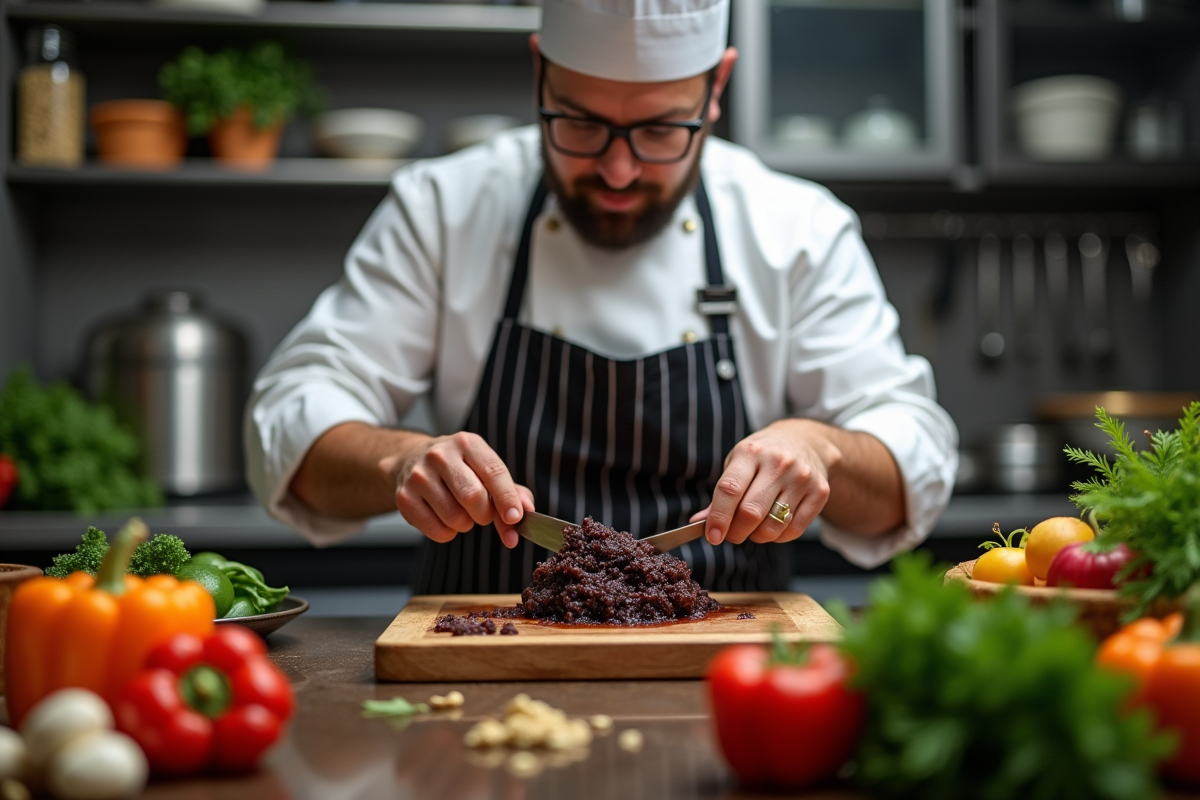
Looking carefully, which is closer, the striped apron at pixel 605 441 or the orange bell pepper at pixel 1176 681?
the orange bell pepper at pixel 1176 681

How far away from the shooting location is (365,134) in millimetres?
3176

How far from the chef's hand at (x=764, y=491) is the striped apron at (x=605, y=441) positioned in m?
0.31

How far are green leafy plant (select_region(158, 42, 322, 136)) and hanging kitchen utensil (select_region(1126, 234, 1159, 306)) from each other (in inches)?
108

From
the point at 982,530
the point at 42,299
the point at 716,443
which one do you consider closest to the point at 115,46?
the point at 42,299

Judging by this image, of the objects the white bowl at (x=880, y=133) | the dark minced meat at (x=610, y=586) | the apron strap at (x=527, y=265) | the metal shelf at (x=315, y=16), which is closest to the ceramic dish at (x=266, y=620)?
the dark minced meat at (x=610, y=586)

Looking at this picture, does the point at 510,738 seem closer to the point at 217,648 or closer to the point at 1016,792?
the point at 217,648

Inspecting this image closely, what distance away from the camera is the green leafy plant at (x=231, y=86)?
3.14 m

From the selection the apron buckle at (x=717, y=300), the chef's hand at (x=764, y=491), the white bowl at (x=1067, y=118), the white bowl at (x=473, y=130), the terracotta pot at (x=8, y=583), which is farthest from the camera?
the white bowl at (x=1067, y=118)

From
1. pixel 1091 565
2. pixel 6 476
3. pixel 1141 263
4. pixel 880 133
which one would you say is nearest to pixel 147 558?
pixel 1091 565

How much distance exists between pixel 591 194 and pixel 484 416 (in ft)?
1.47

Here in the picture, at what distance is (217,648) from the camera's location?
0.95 meters

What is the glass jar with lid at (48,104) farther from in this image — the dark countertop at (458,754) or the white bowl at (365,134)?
the dark countertop at (458,754)

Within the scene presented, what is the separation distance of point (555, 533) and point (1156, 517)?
0.83 meters

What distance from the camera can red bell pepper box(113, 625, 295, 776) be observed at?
912 mm
